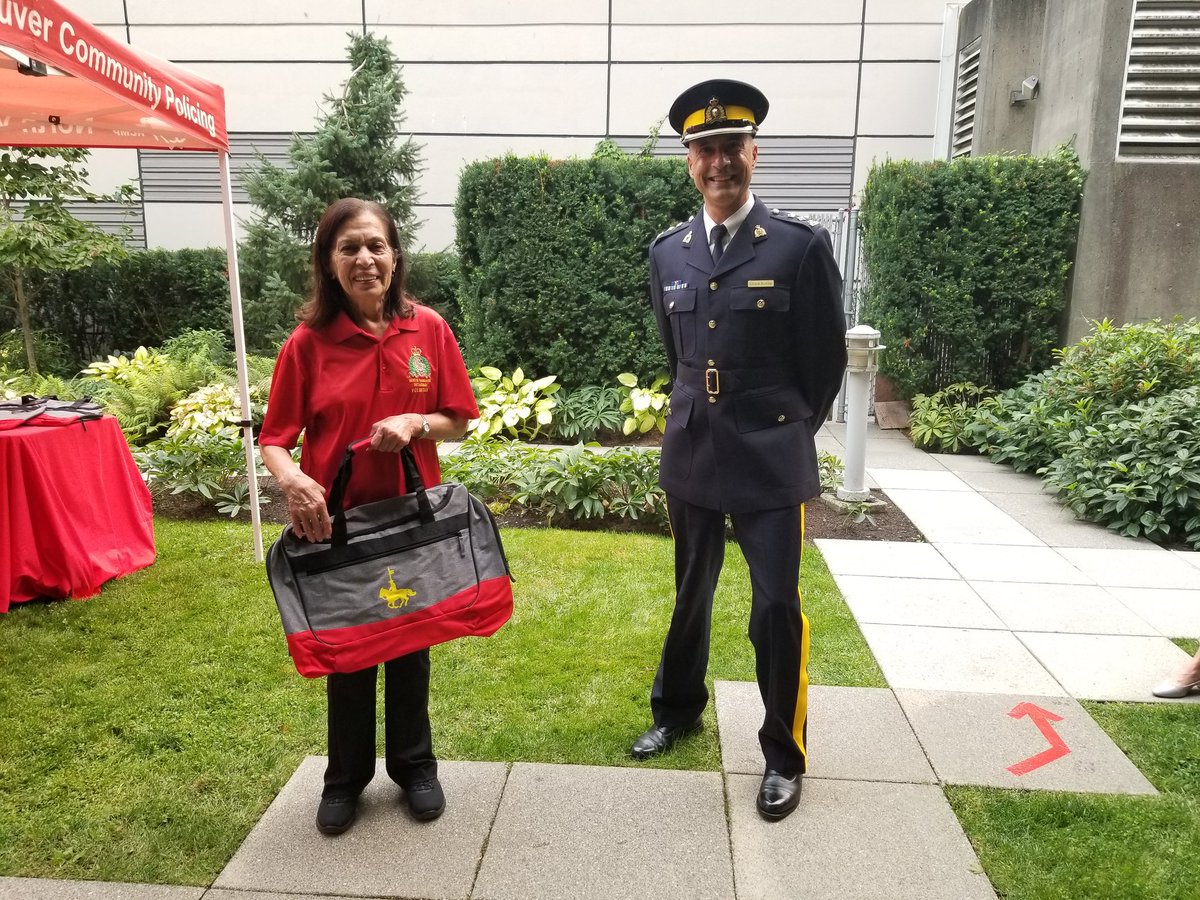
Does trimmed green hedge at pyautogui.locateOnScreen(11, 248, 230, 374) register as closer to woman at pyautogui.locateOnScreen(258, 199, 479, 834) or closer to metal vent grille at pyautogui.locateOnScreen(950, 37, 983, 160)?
woman at pyautogui.locateOnScreen(258, 199, 479, 834)

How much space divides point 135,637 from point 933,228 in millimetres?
7926

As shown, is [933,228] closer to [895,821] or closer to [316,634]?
[895,821]

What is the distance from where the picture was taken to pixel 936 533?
5625mm

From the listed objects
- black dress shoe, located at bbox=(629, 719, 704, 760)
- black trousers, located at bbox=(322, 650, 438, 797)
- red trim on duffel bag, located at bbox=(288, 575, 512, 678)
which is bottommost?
black dress shoe, located at bbox=(629, 719, 704, 760)

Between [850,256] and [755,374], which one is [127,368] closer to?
[850,256]

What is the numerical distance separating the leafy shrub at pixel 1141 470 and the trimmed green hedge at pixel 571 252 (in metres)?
3.96

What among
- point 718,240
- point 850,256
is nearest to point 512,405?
point 850,256

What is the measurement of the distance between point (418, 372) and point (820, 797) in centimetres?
185

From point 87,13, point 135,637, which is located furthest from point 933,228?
point 87,13

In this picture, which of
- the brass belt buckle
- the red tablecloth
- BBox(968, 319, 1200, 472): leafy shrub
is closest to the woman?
the brass belt buckle

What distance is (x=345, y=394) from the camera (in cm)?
228

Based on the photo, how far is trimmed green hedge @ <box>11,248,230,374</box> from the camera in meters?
10.9

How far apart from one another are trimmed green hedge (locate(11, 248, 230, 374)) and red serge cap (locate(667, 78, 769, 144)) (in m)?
9.97

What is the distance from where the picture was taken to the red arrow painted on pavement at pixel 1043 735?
9.44ft
